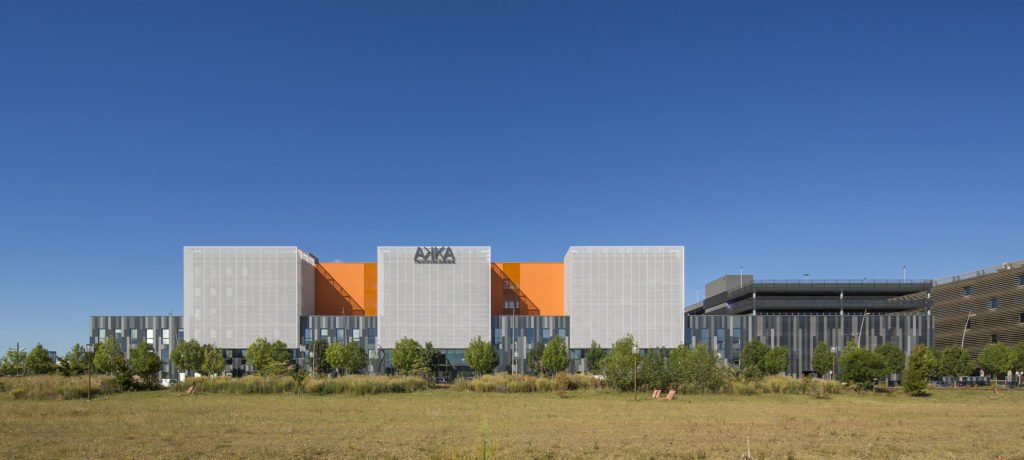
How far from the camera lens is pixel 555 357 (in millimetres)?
84000

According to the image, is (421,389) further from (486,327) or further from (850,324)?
(850,324)

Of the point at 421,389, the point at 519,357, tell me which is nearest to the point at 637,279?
the point at 519,357

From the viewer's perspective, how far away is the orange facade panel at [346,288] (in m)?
99.9

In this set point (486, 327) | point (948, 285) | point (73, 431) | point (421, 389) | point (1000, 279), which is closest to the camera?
point (73, 431)

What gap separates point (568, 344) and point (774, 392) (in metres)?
41.4

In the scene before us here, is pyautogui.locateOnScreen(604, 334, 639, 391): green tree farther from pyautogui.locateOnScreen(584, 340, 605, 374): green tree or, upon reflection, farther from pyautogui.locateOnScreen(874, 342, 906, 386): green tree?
pyautogui.locateOnScreen(874, 342, 906, 386): green tree

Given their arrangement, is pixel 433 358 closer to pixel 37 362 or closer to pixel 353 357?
pixel 353 357

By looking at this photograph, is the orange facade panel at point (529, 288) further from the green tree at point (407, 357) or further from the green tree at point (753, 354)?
the green tree at point (753, 354)

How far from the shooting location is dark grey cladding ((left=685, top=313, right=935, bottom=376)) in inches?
3723

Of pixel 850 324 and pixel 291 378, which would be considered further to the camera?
pixel 850 324

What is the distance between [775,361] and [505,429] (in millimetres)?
70729

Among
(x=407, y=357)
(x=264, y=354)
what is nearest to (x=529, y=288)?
(x=407, y=357)

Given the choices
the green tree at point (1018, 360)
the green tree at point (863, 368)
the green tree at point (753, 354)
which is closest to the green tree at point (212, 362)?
the green tree at point (753, 354)

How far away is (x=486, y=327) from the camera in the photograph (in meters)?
91.9
